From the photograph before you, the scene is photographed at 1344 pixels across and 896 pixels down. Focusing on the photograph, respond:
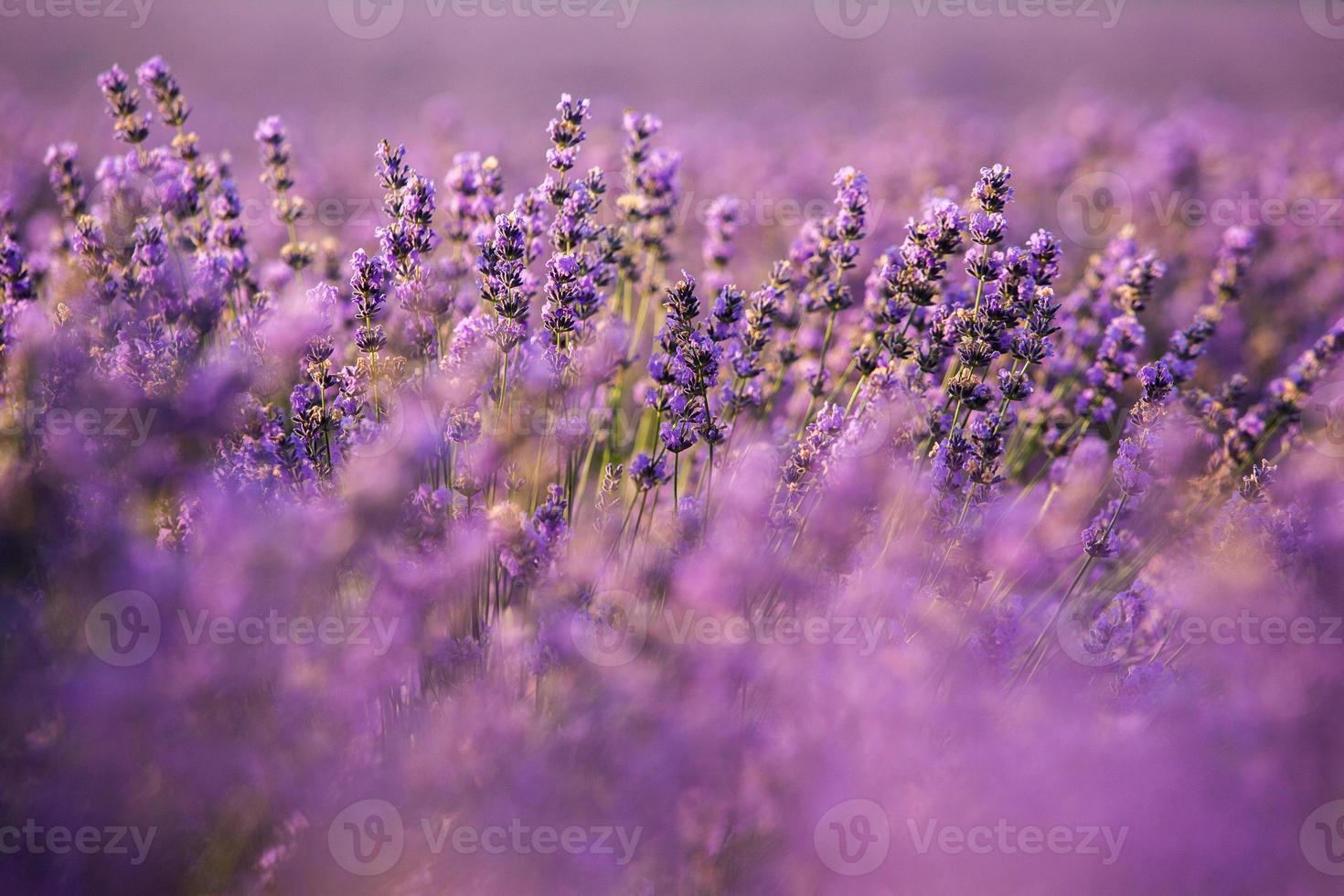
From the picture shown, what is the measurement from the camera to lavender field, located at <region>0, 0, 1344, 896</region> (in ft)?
5.18

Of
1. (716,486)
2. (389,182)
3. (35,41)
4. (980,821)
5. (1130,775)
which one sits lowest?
(980,821)

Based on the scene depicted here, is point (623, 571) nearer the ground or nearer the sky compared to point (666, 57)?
nearer the ground

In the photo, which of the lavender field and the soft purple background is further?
the soft purple background

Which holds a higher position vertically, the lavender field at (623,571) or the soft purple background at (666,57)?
the soft purple background at (666,57)

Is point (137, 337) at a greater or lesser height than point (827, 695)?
greater

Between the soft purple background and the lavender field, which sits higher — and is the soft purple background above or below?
above

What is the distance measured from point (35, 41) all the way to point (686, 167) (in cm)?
1920

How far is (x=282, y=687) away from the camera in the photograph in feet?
5.32

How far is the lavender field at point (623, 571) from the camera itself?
158 cm

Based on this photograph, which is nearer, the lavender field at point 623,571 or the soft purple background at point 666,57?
the lavender field at point 623,571

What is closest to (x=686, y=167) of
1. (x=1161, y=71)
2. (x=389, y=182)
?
(x=389, y=182)

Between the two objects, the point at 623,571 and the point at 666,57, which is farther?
the point at 666,57

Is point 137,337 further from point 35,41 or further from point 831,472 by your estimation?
point 35,41

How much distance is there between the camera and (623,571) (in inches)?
90.2
